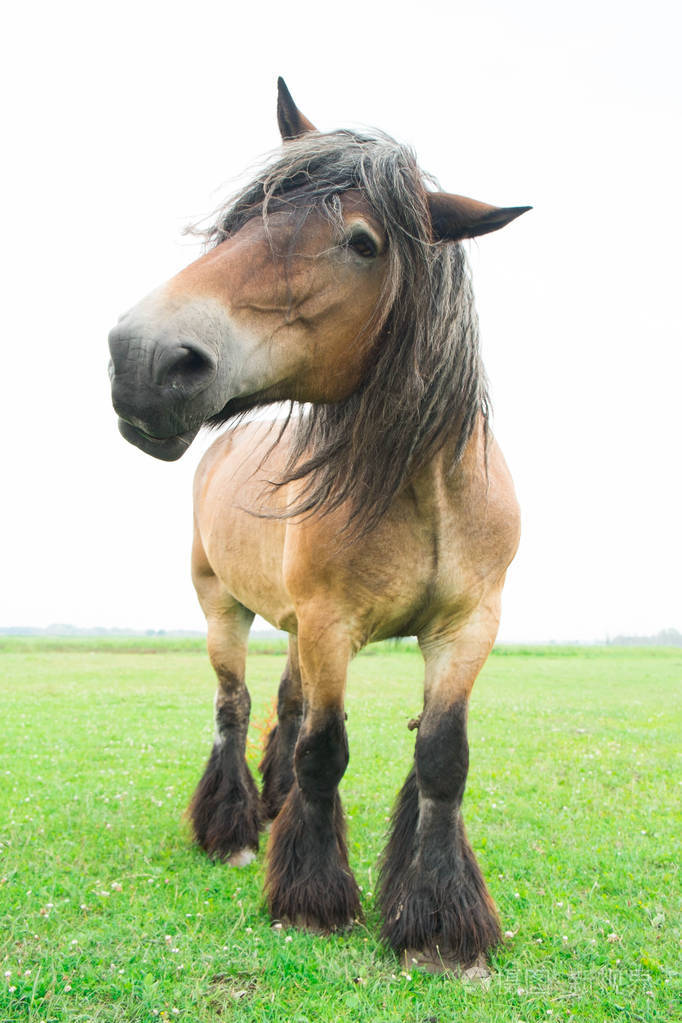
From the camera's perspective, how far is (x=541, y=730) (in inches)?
441

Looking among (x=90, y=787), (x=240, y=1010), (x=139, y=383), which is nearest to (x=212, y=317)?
(x=139, y=383)

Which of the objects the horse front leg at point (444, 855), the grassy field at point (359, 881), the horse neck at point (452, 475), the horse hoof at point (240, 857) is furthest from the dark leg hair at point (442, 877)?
the horse hoof at point (240, 857)

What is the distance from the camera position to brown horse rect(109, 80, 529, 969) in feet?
8.27

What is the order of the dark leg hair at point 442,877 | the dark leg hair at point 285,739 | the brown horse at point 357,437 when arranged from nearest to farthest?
1. the brown horse at point 357,437
2. the dark leg hair at point 442,877
3. the dark leg hair at point 285,739

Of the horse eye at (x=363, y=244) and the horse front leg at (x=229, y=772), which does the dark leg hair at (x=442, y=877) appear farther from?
the horse eye at (x=363, y=244)

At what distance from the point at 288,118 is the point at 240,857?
4606mm

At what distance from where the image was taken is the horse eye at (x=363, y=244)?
9.00ft

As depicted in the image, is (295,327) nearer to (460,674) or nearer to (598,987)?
(460,674)

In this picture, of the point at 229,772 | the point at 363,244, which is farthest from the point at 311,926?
the point at 363,244

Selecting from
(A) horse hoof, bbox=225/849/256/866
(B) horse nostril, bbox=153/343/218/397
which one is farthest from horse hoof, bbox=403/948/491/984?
(B) horse nostril, bbox=153/343/218/397

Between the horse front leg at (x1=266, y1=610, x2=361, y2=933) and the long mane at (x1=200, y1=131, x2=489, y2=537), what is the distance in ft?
2.18

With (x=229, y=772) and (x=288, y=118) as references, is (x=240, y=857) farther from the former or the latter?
(x=288, y=118)

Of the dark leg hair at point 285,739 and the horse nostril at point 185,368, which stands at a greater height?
the horse nostril at point 185,368

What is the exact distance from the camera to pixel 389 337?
2.90 metres
